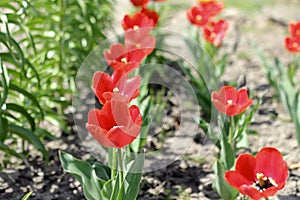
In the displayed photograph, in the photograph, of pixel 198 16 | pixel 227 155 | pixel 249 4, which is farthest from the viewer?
pixel 249 4

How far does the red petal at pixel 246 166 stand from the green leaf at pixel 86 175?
1.79 ft

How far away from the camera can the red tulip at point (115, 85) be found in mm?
2062

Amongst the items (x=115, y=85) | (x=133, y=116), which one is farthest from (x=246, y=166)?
(x=115, y=85)

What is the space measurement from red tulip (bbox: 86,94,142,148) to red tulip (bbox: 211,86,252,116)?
479 mm

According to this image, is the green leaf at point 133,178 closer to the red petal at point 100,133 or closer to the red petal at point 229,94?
the red petal at point 100,133

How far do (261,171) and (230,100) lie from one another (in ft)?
1.34

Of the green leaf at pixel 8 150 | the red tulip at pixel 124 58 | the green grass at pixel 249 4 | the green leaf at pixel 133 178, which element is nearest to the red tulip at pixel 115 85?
the red tulip at pixel 124 58

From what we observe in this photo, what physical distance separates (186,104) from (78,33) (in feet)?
2.53

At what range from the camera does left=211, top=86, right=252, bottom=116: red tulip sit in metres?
2.31

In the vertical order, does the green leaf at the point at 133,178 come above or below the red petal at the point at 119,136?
below

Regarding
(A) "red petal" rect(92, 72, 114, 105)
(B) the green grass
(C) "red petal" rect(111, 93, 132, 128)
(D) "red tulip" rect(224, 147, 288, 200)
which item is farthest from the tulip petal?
(B) the green grass

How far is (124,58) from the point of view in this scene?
2.36 metres

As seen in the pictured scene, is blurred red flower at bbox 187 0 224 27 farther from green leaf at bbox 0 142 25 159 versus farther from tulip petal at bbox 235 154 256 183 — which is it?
tulip petal at bbox 235 154 256 183

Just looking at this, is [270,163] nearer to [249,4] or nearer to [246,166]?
[246,166]
